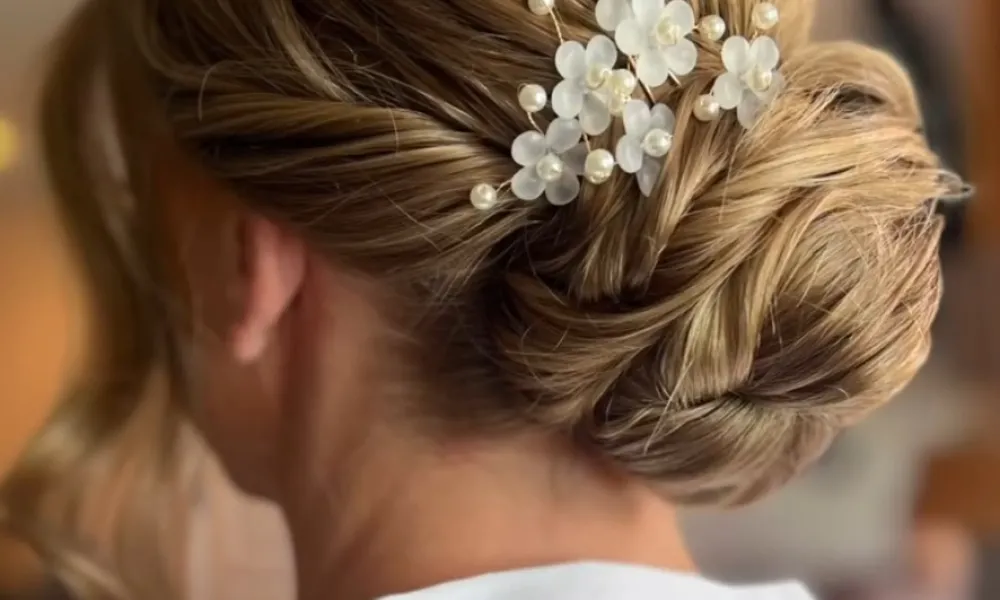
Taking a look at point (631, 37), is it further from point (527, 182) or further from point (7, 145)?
point (7, 145)

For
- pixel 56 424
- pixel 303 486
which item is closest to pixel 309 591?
pixel 303 486

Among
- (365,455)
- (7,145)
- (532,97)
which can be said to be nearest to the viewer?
(532,97)

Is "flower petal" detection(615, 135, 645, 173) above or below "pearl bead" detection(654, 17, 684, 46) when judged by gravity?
below

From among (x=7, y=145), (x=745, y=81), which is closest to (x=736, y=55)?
(x=745, y=81)

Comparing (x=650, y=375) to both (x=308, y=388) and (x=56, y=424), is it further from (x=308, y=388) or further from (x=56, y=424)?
(x=56, y=424)

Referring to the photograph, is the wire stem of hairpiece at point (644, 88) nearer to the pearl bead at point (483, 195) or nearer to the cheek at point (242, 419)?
the pearl bead at point (483, 195)

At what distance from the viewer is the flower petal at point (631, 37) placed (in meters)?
0.48

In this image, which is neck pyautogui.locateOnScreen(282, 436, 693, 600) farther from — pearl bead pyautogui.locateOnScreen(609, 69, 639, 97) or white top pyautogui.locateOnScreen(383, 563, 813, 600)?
pearl bead pyautogui.locateOnScreen(609, 69, 639, 97)

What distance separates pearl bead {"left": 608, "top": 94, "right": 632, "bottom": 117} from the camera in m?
0.48

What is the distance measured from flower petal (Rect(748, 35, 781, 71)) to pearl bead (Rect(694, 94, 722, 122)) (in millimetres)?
27

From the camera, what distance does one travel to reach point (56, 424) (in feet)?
2.95

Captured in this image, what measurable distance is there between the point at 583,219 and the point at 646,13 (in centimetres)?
9

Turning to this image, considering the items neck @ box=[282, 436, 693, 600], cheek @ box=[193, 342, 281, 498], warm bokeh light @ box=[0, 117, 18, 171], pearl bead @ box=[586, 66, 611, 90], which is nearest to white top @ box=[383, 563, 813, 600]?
neck @ box=[282, 436, 693, 600]

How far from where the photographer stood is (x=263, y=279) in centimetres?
56
